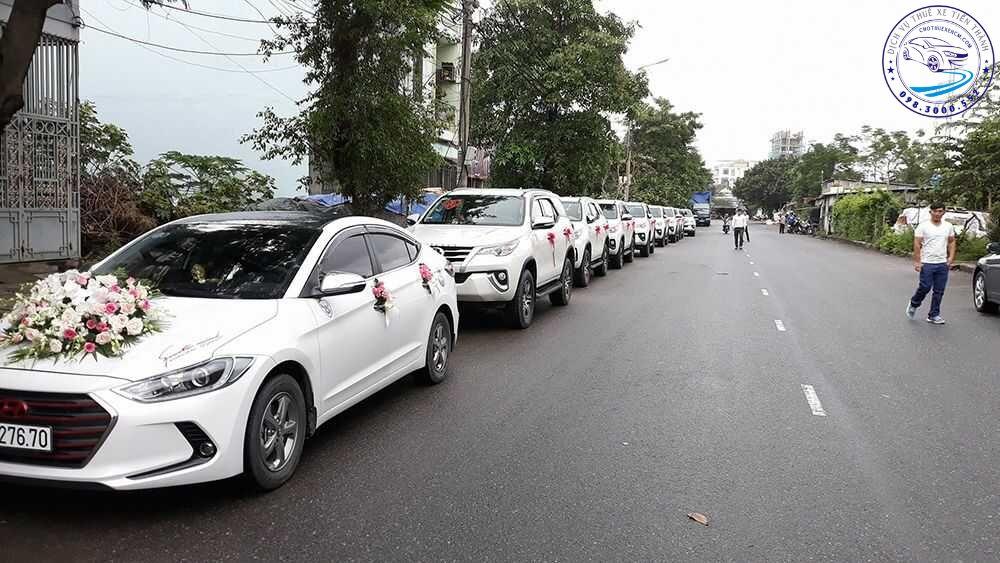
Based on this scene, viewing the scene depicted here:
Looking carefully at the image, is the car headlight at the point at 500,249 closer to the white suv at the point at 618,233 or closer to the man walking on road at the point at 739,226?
the white suv at the point at 618,233

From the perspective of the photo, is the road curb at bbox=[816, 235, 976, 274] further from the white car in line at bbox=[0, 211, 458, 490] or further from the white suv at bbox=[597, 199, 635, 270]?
the white car in line at bbox=[0, 211, 458, 490]

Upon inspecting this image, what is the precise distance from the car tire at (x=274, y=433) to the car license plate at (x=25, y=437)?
3.05 feet

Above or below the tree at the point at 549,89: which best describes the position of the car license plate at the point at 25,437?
below

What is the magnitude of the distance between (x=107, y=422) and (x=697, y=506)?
3100mm

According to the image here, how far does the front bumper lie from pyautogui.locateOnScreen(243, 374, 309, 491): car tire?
0.15 meters

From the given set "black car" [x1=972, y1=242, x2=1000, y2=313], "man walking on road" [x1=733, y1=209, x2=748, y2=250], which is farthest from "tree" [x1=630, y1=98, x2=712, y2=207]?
"black car" [x1=972, y1=242, x2=1000, y2=313]

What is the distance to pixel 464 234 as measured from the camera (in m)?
10.9

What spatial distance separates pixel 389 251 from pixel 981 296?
11.2 meters

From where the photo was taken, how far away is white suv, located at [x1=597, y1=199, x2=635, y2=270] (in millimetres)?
21516

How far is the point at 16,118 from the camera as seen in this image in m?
11.6

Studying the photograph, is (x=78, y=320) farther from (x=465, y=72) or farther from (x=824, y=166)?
(x=824, y=166)

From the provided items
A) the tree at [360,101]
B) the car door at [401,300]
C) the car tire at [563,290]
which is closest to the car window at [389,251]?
the car door at [401,300]

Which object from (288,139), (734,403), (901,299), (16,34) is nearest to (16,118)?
(288,139)

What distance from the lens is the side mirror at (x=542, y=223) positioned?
11602 millimetres
